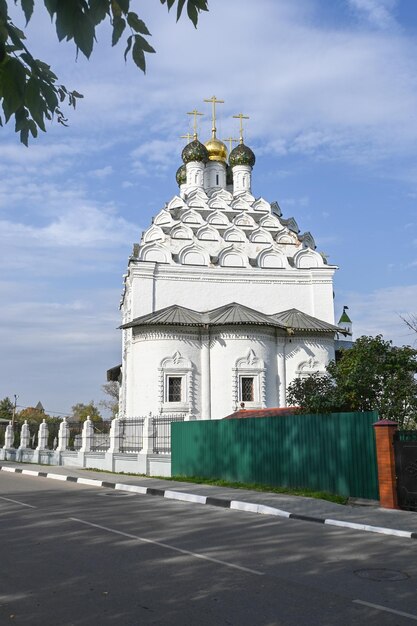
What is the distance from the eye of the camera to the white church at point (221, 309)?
28.3 meters

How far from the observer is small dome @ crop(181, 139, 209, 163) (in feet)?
127

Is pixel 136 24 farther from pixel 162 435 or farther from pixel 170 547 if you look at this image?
pixel 162 435

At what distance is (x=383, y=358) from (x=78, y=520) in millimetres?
9971

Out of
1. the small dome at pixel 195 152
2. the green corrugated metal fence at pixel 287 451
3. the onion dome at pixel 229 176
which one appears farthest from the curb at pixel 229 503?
the onion dome at pixel 229 176

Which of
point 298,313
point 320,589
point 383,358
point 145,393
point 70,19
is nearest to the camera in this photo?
point 70,19

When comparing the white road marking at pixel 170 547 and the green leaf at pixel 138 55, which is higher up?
the green leaf at pixel 138 55

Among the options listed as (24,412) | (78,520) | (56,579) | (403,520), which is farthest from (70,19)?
(24,412)

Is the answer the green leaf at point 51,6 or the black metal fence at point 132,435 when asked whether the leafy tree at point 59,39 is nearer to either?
the green leaf at point 51,6

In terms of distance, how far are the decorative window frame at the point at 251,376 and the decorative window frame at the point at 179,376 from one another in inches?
78.4

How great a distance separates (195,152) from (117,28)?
3681cm

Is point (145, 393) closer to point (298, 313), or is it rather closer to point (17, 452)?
point (17, 452)

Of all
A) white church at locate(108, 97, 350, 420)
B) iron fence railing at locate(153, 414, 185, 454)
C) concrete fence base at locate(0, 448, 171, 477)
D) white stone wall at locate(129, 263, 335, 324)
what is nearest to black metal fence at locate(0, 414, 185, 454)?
iron fence railing at locate(153, 414, 185, 454)

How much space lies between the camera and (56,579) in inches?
226

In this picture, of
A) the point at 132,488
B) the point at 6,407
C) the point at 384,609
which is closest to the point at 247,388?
the point at 132,488
